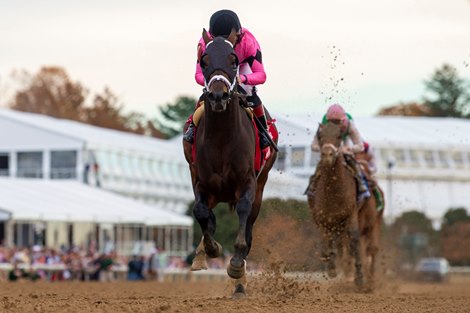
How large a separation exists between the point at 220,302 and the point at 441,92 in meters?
93.0

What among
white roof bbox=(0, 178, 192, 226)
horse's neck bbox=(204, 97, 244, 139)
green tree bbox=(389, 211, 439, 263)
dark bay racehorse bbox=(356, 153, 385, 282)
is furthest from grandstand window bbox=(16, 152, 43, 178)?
horse's neck bbox=(204, 97, 244, 139)

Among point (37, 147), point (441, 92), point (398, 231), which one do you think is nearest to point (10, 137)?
point (37, 147)

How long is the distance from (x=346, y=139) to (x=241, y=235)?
5.72 m

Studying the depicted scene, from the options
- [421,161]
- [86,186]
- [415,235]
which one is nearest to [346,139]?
[86,186]

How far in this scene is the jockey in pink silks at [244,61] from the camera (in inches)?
543

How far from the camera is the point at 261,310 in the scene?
11758mm

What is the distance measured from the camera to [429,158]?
80.5 meters

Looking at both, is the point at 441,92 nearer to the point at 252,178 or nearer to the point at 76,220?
the point at 76,220

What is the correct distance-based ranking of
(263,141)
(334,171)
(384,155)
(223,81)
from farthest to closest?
(384,155) → (334,171) → (263,141) → (223,81)

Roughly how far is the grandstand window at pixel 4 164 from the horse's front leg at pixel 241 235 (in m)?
55.4

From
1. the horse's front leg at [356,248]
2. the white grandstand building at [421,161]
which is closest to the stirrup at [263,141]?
the horse's front leg at [356,248]

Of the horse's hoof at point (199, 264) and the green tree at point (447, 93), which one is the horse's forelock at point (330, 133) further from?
the green tree at point (447, 93)

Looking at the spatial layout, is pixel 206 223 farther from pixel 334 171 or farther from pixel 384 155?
pixel 384 155

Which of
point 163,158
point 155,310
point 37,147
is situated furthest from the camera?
point 163,158
